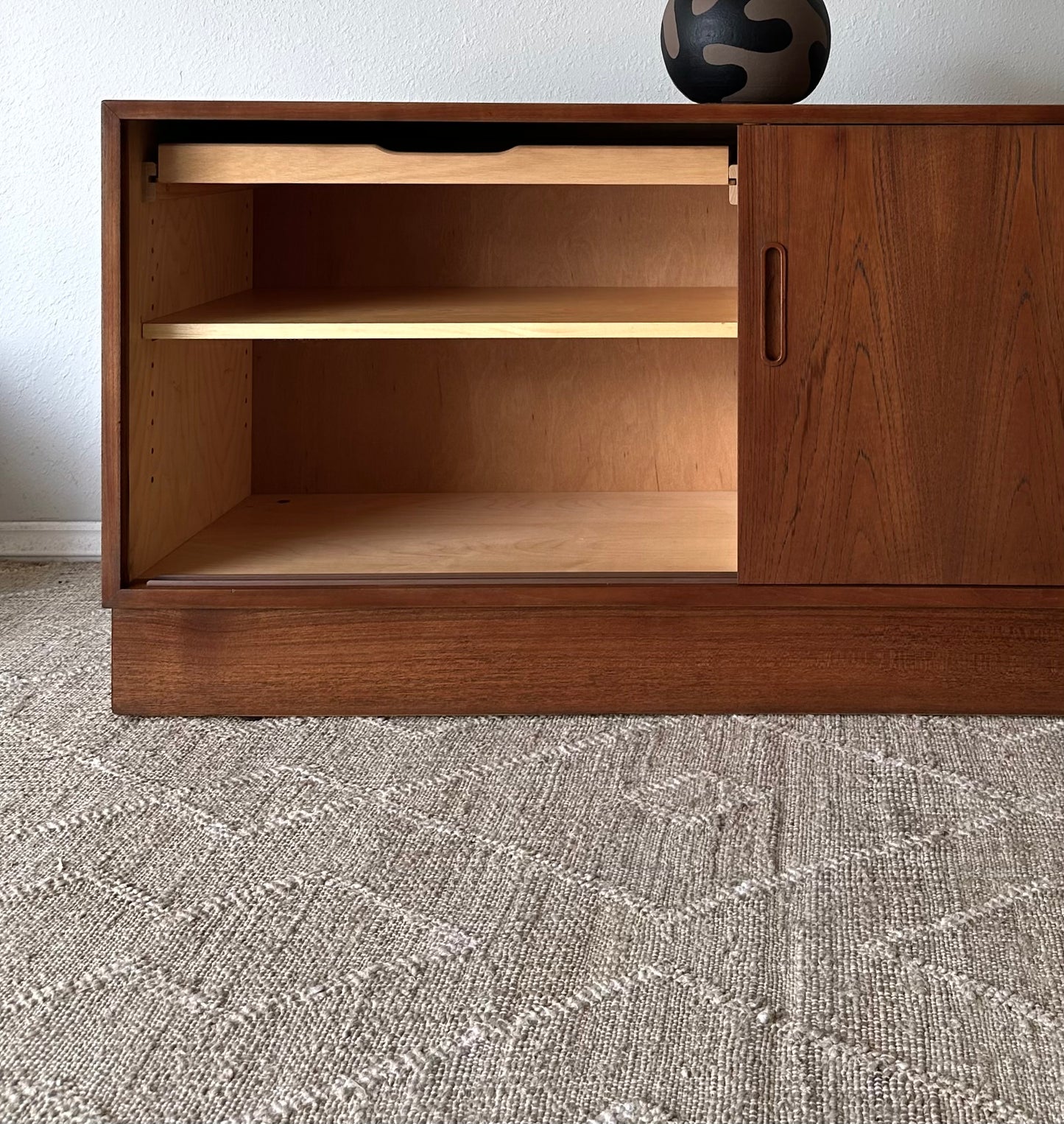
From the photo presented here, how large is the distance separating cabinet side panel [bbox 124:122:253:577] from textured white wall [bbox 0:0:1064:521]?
0.87 ft

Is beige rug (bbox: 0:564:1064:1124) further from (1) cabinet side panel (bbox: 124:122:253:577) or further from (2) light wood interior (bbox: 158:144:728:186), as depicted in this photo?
(2) light wood interior (bbox: 158:144:728:186)

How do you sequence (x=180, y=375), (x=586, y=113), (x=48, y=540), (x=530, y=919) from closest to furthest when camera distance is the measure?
(x=530, y=919) → (x=586, y=113) → (x=180, y=375) → (x=48, y=540)

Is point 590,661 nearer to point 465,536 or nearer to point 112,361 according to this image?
point 465,536

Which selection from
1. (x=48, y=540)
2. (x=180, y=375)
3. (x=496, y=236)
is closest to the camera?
(x=180, y=375)

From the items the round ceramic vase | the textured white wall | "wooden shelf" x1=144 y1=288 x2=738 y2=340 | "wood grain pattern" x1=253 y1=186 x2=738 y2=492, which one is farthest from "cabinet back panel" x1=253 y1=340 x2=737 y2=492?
the round ceramic vase

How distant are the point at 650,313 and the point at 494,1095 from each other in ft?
3.13

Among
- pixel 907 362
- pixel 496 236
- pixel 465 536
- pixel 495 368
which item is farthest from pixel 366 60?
pixel 907 362

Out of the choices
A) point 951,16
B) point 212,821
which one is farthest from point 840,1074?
point 951,16

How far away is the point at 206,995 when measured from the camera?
83cm

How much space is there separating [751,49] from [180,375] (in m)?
0.77

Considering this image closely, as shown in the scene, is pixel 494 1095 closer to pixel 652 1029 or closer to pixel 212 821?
pixel 652 1029

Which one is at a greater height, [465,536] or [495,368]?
[495,368]

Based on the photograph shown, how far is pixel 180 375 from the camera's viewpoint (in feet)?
4.84

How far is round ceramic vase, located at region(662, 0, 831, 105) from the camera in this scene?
1.32 meters
